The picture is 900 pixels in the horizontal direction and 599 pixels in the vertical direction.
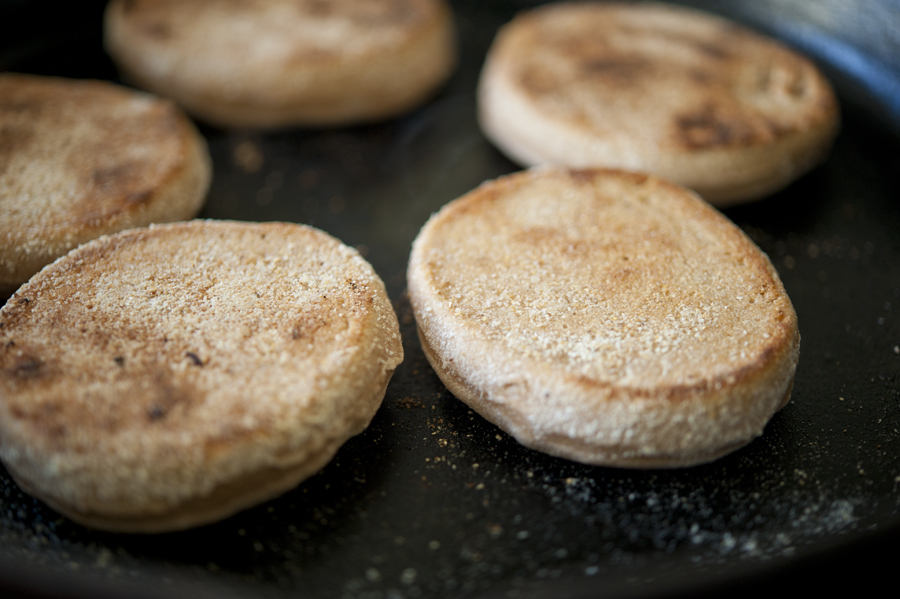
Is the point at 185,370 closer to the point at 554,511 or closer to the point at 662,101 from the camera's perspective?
the point at 554,511

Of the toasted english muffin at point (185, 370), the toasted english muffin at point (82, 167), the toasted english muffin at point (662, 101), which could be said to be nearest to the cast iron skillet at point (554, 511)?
the toasted english muffin at point (185, 370)

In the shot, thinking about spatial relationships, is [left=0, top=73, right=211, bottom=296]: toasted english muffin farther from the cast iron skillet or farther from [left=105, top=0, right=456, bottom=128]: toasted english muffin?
the cast iron skillet

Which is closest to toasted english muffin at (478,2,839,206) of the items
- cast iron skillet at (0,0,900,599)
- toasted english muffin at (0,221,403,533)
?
cast iron skillet at (0,0,900,599)

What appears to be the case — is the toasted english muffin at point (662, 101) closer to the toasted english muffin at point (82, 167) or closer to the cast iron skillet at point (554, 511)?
the cast iron skillet at point (554, 511)

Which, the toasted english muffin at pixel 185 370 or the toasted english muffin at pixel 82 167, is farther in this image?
the toasted english muffin at pixel 82 167

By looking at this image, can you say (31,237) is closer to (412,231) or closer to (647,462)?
(412,231)

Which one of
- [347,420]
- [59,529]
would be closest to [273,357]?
[347,420]
